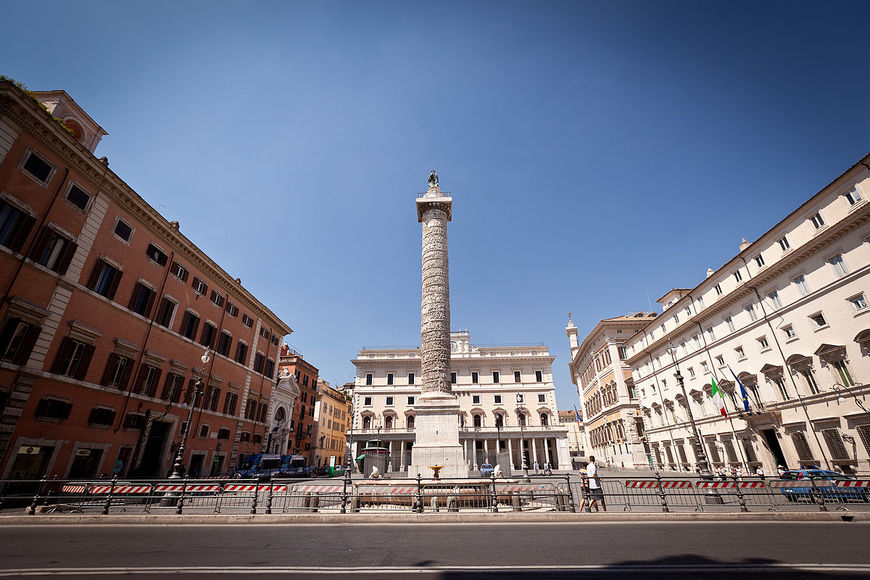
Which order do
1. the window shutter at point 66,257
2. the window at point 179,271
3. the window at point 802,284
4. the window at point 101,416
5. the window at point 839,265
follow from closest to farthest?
the window shutter at point 66,257
the window at point 101,416
the window at point 839,265
the window at point 802,284
the window at point 179,271

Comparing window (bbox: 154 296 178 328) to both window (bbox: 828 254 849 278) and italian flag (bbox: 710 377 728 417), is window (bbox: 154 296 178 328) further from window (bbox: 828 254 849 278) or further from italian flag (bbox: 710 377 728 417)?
window (bbox: 828 254 849 278)

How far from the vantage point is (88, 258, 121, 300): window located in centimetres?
1638

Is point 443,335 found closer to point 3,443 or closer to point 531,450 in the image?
point 3,443

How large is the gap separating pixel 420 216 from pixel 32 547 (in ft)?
72.6

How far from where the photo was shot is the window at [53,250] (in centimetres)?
1403

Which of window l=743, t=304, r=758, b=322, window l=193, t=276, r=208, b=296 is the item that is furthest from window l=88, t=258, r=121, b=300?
window l=743, t=304, r=758, b=322

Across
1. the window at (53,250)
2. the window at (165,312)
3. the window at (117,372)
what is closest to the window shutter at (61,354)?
the window at (117,372)

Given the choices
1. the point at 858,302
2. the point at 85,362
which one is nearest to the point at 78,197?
the point at 85,362

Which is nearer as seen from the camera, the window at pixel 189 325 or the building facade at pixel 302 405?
the window at pixel 189 325

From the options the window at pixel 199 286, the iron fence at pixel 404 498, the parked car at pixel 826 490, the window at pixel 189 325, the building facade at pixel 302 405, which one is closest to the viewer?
the parked car at pixel 826 490

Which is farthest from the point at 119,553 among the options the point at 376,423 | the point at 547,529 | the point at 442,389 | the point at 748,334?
the point at 376,423

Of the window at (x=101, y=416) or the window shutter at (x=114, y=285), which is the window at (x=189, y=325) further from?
the window at (x=101, y=416)

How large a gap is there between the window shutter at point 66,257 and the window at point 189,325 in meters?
7.03

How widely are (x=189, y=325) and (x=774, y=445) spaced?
3449 centimetres
